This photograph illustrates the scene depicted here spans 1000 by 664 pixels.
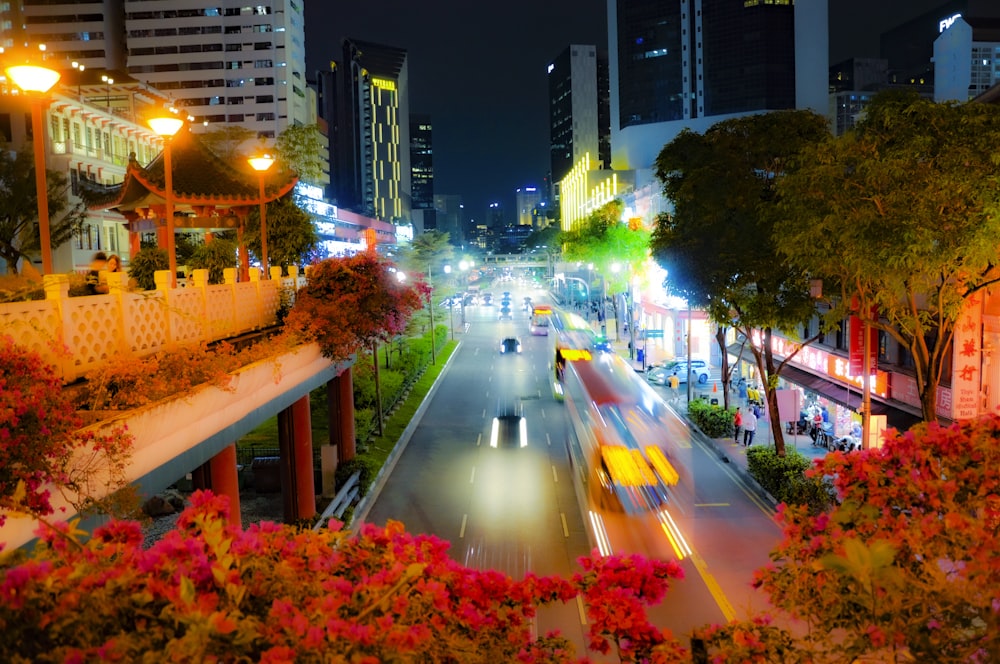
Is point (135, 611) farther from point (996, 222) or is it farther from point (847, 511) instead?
point (996, 222)

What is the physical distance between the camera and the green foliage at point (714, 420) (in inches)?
1145

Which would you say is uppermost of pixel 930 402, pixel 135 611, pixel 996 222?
pixel 996 222

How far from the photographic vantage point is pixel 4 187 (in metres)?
36.5

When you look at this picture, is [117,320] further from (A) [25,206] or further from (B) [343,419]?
(A) [25,206]

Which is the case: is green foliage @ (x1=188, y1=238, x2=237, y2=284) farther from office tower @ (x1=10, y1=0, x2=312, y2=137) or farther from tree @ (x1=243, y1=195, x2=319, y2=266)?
office tower @ (x1=10, y1=0, x2=312, y2=137)

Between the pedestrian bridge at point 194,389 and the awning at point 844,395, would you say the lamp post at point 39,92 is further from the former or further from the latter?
the awning at point 844,395

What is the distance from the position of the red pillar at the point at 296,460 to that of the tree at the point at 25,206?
74.3 feet

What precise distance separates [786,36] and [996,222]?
103 m

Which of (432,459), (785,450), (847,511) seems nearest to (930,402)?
(785,450)

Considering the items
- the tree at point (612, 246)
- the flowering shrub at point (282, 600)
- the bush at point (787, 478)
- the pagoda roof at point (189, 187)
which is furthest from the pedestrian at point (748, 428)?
the tree at point (612, 246)

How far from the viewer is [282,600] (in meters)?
3.89

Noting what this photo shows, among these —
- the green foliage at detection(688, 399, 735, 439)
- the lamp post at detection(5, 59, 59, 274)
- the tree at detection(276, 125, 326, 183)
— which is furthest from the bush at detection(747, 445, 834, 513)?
the tree at detection(276, 125, 326, 183)

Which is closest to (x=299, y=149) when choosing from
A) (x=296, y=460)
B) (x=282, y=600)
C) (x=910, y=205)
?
(x=296, y=460)

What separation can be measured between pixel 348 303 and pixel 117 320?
660cm
